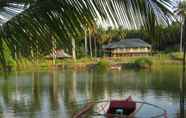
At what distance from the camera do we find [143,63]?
2352 inches

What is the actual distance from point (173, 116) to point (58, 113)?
5.28 meters

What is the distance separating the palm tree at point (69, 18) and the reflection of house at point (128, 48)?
70.0m

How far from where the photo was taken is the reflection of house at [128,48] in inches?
2953

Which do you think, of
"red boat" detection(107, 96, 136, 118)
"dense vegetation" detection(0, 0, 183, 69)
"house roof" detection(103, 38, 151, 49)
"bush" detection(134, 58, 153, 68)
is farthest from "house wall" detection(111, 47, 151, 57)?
"dense vegetation" detection(0, 0, 183, 69)

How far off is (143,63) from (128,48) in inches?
698

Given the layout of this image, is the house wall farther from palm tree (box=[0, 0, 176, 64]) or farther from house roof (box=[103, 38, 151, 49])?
palm tree (box=[0, 0, 176, 64])

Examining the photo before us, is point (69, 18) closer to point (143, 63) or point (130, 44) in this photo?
point (143, 63)

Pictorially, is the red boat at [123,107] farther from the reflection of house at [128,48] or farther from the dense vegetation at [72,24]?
the reflection of house at [128,48]

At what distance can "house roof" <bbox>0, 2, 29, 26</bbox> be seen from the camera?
3967mm

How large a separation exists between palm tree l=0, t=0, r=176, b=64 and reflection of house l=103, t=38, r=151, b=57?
70.0 meters

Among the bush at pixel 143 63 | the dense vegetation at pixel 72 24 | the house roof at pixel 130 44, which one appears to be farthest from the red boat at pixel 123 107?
the house roof at pixel 130 44

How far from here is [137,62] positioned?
6022 cm

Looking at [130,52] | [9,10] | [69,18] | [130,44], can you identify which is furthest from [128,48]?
[69,18]

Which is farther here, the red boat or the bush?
the bush
